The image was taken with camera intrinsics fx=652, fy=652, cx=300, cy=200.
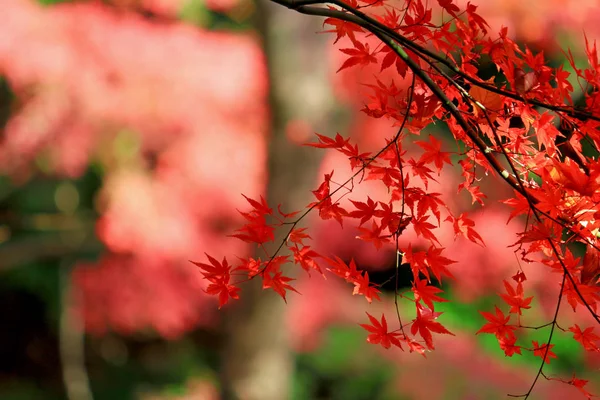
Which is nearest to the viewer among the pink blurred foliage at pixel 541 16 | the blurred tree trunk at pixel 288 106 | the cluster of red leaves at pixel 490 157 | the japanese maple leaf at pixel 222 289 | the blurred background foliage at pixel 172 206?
the cluster of red leaves at pixel 490 157

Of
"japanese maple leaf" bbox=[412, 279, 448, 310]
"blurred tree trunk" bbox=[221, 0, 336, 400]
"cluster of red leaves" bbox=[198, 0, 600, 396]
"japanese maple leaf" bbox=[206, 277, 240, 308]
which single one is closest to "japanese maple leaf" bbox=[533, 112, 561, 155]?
"cluster of red leaves" bbox=[198, 0, 600, 396]

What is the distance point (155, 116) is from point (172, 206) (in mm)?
536

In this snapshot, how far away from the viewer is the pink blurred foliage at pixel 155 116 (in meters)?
3.53

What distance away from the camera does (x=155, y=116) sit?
3680 millimetres

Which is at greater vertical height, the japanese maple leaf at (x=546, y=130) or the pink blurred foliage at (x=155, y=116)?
the japanese maple leaf at (x=546, y=130)

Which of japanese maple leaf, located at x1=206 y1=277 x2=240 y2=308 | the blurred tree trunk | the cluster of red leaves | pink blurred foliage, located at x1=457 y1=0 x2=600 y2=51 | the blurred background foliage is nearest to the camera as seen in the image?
the cluster of red leaves

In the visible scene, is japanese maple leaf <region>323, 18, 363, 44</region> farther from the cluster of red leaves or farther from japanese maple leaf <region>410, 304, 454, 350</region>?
japanese maple leaf <region>410, 304, 454, 350</region>

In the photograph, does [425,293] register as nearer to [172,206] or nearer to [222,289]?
[222,289]

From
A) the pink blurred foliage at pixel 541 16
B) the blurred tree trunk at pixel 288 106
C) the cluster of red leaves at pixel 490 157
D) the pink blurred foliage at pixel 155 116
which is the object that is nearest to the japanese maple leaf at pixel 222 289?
the cluster of red leaves at pixel 490 157

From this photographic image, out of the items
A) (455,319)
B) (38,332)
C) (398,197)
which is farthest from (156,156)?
(398,197)

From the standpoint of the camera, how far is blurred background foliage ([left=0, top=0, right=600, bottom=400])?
138 inches

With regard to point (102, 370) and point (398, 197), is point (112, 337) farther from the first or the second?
point (398, 197)

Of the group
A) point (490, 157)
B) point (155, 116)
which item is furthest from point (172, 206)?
point (490, 157)

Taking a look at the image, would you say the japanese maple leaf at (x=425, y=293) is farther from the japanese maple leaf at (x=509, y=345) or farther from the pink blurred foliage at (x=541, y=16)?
the pink blurred foliage at (x=541, y=16)
